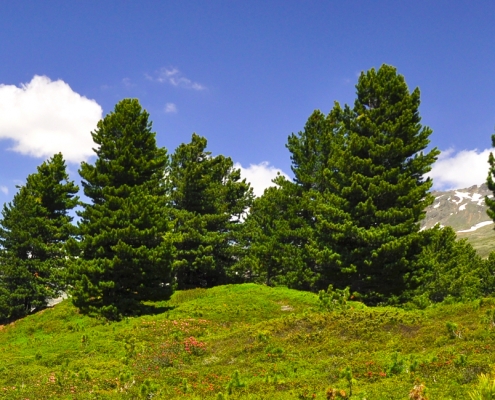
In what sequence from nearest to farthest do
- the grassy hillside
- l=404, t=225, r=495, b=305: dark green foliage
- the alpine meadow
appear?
the grassy hillside → the alpine meadow → l=404, t=225, r=495, b=305: dark green foliage

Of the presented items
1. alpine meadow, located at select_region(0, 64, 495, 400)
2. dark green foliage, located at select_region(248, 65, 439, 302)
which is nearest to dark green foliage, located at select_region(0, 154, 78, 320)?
alpine meadow, located at select_region(0, 64, 495, 400)

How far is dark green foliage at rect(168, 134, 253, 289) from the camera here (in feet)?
125

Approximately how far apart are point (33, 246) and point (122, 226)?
48.0ft

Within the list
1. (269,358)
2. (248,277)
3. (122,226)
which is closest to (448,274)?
(248,277)

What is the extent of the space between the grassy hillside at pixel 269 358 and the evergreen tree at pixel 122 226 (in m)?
3.20

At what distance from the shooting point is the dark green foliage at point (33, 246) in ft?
104

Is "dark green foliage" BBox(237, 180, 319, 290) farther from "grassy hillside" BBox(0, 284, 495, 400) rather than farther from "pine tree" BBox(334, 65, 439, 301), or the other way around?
"grassy hillside" BBox(0, 284, 495, 400)

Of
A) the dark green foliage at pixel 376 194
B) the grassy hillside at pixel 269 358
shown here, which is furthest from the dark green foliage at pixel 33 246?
the dark green foliage at pixel 376 194

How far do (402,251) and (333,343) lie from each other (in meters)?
12.9

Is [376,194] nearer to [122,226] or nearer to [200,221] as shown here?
[122,226]

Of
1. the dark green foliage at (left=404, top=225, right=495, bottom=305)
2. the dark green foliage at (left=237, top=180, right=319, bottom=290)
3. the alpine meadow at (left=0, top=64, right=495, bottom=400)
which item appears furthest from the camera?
the dark green foliage at (left=404, top=225, right=495, bottom=305)

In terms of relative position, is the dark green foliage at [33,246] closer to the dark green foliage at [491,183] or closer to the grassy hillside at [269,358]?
the grassy hillside at [269,358]

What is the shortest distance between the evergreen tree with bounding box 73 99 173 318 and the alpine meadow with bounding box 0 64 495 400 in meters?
0.11

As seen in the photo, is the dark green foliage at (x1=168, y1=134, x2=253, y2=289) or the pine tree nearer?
the pine tree
